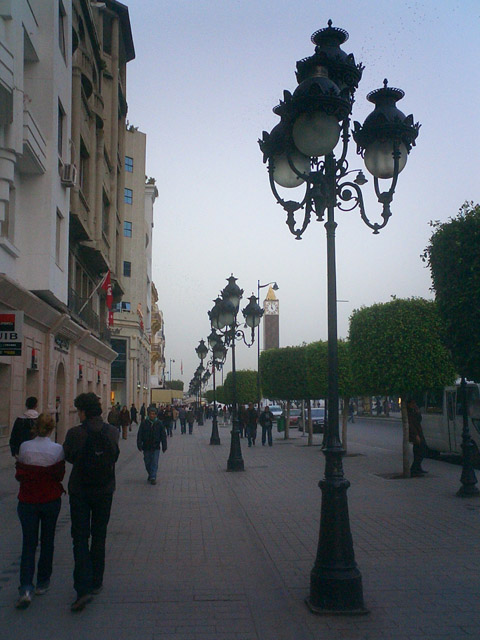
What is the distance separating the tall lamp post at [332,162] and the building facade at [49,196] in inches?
373

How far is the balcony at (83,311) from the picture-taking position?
83.6 feet

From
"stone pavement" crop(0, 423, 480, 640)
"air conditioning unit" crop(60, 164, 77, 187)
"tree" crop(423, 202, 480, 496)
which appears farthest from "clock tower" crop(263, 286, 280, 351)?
"tree" crop(423, 202, 480, 496)

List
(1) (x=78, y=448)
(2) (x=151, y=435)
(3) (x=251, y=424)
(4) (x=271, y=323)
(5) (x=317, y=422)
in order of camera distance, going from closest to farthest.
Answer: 1. (1) (x=78, y=448)
2. (2) (x=151, y=435)
3. (3) (x=251, y=424)
4. (5) (x=317, y=422)
5. (4) (x=271, y=323)

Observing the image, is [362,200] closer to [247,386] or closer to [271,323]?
[247,386]

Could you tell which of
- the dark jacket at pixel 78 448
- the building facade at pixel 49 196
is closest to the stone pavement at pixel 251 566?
A: the dark jacket at pixel 78 448

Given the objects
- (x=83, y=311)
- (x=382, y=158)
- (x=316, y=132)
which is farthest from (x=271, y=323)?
(x=316, y=132)

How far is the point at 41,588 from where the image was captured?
21.5 feet

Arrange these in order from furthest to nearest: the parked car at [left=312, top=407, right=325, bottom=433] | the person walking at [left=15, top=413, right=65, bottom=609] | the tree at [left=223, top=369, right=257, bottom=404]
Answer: the tree at [left=223, top=369, right=257, bottom=404] < the parked car at [left=312, top=407, right=325, bottom=433] < the person walking at [left=15, top=413, right=65, bottom=609]

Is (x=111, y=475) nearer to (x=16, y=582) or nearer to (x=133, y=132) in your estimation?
(x=16, y=582)

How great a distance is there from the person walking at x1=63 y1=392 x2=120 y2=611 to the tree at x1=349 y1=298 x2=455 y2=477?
37.5 feet

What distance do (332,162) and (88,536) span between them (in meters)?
4.25

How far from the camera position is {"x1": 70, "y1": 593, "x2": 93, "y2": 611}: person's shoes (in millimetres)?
5926

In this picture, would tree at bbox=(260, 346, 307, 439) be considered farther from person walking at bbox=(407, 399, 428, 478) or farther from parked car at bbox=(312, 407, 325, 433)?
person walking at bbox=(407, 399, 428, 478)

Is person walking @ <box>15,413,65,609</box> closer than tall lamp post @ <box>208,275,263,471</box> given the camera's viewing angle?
Yes
